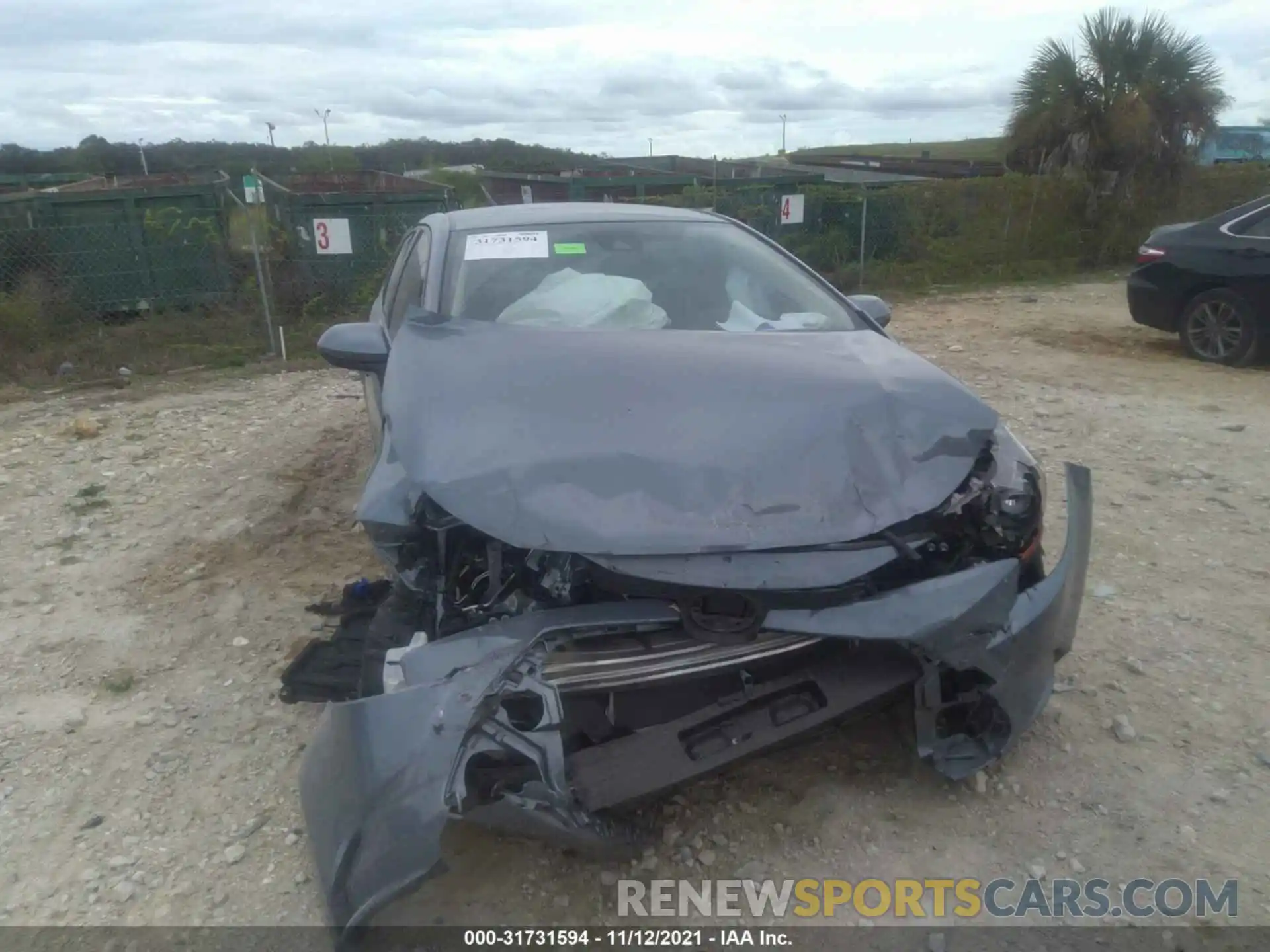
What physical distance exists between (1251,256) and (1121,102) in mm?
7745

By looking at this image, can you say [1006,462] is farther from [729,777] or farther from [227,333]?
[227,333]

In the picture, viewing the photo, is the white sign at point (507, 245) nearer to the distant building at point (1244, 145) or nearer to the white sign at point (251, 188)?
the white sign at point (251, 188)

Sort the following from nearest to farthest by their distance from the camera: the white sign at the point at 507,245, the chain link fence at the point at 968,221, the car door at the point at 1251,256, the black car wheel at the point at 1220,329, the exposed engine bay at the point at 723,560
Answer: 1. the exposed engine bay at the point at 723,560
2. the white sign at the point at 507,245
3. the car door at the point at 1251,256
4. the black car wheel at the point at 1220,329
5. the chain link fence at the point at 968,221

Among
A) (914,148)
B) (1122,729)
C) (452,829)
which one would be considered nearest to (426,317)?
(452,829)

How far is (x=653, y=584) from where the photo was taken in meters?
2.33

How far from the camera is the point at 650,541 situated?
2.30 meters

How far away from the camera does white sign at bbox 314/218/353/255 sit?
31.3 ft

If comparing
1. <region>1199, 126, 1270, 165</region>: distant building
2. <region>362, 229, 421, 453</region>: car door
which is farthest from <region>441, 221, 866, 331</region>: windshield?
<region>1199, 126, 1270, 165</region>: distant building

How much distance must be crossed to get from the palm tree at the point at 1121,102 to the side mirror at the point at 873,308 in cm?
1222

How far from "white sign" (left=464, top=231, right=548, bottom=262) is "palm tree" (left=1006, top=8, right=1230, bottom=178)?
1305cm

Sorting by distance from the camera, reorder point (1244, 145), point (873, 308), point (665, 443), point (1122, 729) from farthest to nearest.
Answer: point (1244, 145), point (873, 308), point (1122, 729), point (665, 443)

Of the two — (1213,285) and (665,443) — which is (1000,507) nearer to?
(665,443)

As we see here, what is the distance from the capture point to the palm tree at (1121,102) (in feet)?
45.8

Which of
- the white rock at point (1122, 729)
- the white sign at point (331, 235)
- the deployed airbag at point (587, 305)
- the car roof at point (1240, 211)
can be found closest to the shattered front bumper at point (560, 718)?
the white rock at point (1122, 729)
